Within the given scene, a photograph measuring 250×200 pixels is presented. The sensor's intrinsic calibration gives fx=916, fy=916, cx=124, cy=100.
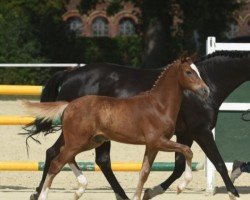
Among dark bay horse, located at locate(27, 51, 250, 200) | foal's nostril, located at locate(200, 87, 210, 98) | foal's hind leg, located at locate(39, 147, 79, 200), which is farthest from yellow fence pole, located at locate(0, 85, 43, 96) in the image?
foal's nostril, located at locate(200, 87, 210, 98)

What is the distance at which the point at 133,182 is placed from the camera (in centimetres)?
1195

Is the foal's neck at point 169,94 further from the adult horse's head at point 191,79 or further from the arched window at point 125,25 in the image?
the arched window at point 125,25

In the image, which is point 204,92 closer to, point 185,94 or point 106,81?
point 185,94

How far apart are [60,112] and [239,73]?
231 cm

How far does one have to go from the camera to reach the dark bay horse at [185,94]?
982 cm

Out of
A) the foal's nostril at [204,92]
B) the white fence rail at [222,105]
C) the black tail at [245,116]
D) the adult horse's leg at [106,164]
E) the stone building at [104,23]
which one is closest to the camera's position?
the foal's nostril at [204,92]

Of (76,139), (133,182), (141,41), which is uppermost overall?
(76,139)

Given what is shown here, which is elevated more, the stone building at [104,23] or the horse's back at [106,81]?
the horse's back at [106,81]

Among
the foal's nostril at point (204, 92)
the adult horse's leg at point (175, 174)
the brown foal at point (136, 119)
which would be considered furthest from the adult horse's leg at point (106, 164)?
the foal's nostril at point (204, 92)

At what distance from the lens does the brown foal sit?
8.62 m

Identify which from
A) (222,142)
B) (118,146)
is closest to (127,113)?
→ (222,142)

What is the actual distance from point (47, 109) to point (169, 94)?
120 centimetres

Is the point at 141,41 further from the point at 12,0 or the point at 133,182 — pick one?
the point at 133,182

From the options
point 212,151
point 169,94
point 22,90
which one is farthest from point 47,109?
point 22,90
